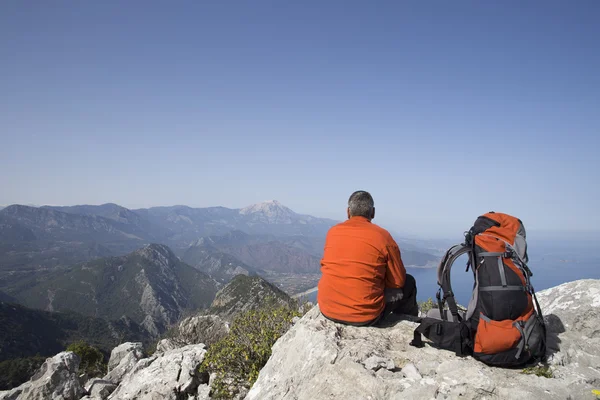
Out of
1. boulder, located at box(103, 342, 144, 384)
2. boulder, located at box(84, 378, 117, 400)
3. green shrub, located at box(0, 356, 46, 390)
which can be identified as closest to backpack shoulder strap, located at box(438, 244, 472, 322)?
boulder, located at box(84, 378, 117, 400)

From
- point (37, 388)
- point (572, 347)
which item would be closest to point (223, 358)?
point (572, 347)

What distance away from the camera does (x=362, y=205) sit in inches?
207

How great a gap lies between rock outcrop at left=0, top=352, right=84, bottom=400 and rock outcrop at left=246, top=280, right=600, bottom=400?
9.21 m

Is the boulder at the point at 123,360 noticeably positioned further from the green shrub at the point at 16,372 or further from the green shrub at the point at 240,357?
the green shrub at the point at 16,372

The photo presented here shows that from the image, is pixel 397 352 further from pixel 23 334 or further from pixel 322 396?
pixel 23 334

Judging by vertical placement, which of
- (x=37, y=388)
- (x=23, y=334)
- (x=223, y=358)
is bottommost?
(x=23, y=334)

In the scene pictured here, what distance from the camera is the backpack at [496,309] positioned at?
387cm

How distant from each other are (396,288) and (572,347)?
266cm

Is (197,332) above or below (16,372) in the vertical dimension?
above

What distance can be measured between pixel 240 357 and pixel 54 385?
8455 millimetres

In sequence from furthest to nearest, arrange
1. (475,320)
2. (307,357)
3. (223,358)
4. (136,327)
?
(136,327) < (223,358) < (307,357) < (475,320)

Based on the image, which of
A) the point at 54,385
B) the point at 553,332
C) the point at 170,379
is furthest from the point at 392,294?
the point at 54,385

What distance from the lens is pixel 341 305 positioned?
195 inches

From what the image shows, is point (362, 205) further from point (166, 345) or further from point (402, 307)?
point (166, 345)
